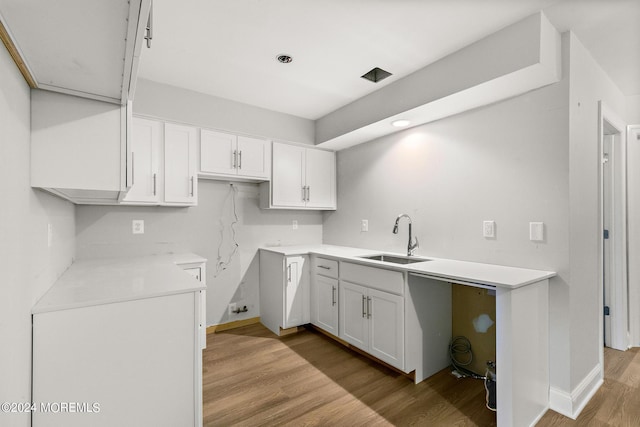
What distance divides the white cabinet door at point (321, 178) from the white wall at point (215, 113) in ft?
0.73

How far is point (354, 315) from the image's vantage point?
2.62 m

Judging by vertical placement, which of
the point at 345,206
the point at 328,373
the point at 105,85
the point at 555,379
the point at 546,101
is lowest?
the point at 328,373

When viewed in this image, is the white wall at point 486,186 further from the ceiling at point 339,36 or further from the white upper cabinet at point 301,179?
the white upper cabinet at point 301,179

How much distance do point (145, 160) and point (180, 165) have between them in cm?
28

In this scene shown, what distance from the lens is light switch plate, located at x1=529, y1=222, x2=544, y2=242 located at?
6.52 ft

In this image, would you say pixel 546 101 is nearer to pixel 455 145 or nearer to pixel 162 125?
pixel 455 145

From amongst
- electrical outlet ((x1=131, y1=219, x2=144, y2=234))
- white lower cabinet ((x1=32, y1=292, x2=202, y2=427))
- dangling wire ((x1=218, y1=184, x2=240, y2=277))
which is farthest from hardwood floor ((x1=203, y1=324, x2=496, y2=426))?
electrical outlet ((x1=131, y1=219, x2=144, y2=234))

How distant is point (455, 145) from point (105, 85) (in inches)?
93.8

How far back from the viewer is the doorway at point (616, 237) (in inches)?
105

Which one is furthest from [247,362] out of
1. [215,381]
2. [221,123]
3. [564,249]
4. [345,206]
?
[564,249]

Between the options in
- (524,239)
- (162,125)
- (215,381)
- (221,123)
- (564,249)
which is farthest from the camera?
(221,123)

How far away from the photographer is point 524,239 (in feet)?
6.81

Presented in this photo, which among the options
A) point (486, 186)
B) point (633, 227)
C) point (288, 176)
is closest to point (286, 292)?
point (288, 176)

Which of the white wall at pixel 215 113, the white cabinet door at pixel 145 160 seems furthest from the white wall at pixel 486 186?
the white cabinet door at pixel 145 160
